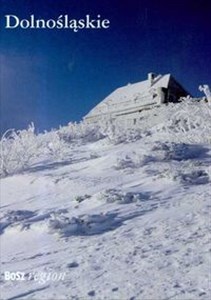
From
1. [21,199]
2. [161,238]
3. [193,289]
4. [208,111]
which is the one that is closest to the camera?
[193,289]

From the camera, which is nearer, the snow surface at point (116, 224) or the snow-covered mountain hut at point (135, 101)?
the snow surface at point (116, 224)

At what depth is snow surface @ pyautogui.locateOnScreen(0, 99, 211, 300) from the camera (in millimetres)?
3297

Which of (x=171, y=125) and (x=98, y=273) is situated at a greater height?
(x=171, y=125)

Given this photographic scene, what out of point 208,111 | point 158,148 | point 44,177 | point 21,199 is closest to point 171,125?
point 208,111

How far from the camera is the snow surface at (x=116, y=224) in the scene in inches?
130

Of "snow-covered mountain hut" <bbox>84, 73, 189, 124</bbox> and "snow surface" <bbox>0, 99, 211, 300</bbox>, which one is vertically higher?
"snow-covered mountain hut" <bbox>84, 73, 189, 124</bbox>

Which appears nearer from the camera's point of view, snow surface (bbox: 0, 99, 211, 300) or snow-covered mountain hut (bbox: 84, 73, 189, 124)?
snow surface (bbox: 0, 99, 211, 300)

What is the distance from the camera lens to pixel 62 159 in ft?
22.9

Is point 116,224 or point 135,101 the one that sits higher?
point 135,101

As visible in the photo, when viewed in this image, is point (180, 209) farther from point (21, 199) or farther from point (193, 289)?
point (21, 199)

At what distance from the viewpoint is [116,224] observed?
163 inches

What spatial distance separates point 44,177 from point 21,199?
625mm

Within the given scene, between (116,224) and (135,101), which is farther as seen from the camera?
(135,101)

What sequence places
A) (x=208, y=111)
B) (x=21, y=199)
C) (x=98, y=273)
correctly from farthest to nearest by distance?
(x=208, y=111)
(x=21, y=199)
(x=98, y=273)
